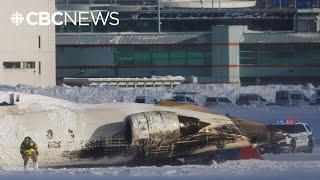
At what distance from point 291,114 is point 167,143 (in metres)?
31.0

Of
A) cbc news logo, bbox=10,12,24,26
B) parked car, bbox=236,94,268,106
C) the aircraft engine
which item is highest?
cbc news logo, bbox=10,12,24,26

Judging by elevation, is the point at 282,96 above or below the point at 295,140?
above

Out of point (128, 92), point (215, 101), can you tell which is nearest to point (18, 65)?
point (128, 92)

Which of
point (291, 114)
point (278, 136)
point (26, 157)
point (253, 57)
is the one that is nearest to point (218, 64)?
point (253, 57)

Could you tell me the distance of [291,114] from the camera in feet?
203

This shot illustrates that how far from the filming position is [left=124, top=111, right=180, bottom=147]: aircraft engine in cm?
3148

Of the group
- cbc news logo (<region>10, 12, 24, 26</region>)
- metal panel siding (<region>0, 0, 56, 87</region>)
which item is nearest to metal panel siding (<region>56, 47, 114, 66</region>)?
metal panel siding (<region>0, 0, 56, 87</region>)

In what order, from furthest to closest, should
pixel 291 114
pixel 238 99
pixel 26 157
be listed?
1. pixel 238 99
2. pixel 291 114
3. pixel 26 157

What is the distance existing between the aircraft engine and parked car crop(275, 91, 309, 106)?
40.0 m

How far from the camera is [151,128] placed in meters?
31.7

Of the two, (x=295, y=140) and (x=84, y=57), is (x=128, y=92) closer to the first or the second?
(x=84, y=57)

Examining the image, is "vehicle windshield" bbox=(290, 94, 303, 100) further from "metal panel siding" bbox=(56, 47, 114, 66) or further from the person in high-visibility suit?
the person in high-visibility suit

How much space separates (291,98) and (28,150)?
4530 centimetres

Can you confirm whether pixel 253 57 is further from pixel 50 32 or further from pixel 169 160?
pixel 169 160
